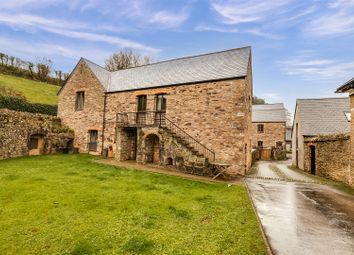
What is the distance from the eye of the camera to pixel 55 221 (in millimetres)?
5715

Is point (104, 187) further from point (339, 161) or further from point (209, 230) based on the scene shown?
point (339, 161)

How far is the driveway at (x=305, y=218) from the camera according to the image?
4.90 meters

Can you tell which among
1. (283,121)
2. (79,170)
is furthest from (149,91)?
(283,121)

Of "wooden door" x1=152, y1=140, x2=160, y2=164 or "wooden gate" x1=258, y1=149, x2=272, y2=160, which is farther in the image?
"wooden gate" x1=258, y1=149, x2=272, y2=160

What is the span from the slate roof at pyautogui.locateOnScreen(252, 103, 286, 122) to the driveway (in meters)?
25.5

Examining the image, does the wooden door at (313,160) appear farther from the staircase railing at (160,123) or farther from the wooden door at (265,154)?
the wooden door at (265,154)

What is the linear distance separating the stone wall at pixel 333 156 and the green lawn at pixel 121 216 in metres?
6.81

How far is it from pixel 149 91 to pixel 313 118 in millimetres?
14339

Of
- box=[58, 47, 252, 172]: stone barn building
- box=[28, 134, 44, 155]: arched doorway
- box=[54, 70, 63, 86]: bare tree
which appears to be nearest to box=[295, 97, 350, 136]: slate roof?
box=[58, 47, 252, 172]: stone barn building

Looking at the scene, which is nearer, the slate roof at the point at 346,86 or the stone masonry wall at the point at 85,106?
the slate roof at the point at 346,86

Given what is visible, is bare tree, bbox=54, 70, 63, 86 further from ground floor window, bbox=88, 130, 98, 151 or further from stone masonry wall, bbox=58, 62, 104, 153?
ground floor window, bbox=88, 130, 98, 151

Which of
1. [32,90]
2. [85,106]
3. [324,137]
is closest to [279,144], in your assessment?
[324,137]

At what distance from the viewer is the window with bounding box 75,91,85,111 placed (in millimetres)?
20562

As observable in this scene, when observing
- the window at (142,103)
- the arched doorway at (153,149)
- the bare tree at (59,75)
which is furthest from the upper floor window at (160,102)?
the bare tree at (59,75)
